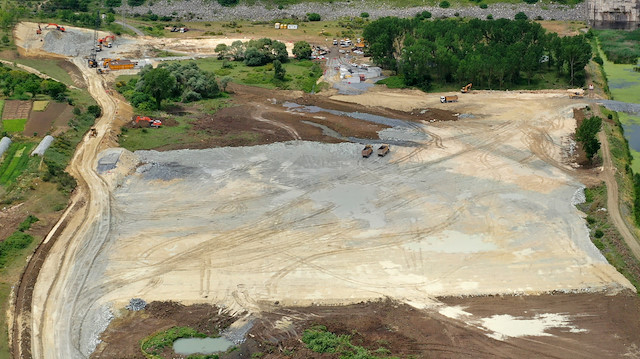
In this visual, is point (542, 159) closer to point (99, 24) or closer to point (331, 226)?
point (331, 226)

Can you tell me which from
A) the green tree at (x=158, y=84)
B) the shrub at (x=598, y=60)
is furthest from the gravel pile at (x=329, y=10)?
the green tree at (x=158, y=84)

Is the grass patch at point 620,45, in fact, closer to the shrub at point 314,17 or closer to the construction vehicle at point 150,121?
the shrub at point 314,17

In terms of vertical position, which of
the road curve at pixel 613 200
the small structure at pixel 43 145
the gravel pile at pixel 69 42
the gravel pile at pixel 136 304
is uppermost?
the gravel pile at pixel 69 42

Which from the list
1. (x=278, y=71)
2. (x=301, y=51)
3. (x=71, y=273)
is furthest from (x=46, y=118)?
(x=301, y=51)

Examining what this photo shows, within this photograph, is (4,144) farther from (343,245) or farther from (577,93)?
(577,93)

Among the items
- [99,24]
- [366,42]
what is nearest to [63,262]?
[366,42]

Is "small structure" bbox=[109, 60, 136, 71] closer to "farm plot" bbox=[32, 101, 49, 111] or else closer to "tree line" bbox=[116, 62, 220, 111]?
"tree line" bbox=[116, 62, 220, 111]

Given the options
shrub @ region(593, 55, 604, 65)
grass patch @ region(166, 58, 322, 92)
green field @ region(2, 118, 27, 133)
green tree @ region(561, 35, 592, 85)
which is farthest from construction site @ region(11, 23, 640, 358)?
shrub @ region(593, 55, 604, 65)
